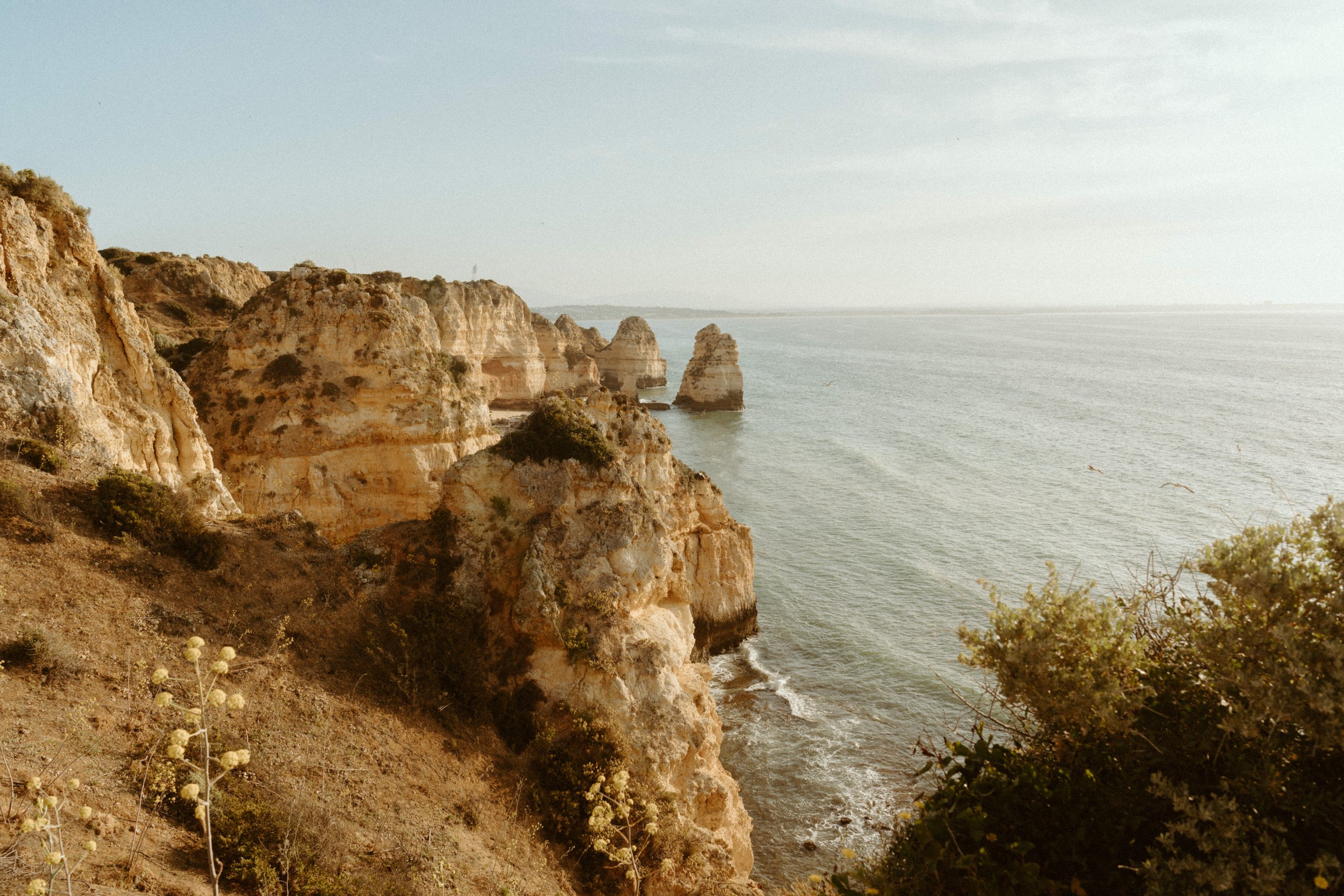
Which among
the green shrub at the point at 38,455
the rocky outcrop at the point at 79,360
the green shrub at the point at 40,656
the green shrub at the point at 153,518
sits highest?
the rocky outcrop at the point at 79,360

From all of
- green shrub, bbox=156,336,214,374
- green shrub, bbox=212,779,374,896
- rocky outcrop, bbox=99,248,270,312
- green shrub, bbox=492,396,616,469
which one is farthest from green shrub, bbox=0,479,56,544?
rocky outcrop, bbox=99,248,270,312

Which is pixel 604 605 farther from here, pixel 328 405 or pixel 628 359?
pixel 628 359

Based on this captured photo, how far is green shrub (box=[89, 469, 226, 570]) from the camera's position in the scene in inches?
573

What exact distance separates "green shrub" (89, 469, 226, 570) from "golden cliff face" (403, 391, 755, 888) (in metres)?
5.41

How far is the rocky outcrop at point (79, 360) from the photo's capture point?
589 inches

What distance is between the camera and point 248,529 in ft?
56.3

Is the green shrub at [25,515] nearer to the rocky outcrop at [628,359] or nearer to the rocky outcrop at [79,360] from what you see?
the rocky outcrop at [79,360]

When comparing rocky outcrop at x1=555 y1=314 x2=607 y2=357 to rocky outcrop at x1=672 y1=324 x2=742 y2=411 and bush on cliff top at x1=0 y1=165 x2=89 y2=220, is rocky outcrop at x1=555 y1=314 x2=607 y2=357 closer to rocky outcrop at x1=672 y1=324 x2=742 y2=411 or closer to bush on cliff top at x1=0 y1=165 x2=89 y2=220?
rocky outcrop at x1=672 y1=324 x2=742 y2=411

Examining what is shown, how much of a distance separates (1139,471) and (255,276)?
75202 mm

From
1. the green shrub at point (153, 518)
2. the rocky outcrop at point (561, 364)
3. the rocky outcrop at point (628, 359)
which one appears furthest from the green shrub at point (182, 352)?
the rocky outcrop at point (628, 359)

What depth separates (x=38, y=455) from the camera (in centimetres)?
1471

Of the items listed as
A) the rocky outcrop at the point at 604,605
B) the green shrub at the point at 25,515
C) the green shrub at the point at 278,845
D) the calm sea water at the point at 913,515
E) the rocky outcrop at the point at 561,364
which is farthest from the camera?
the rocky outcrop at the point at 561,364

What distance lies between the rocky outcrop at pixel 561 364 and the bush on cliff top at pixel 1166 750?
8373 cm

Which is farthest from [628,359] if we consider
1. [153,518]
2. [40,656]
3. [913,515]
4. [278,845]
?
[278,845]
